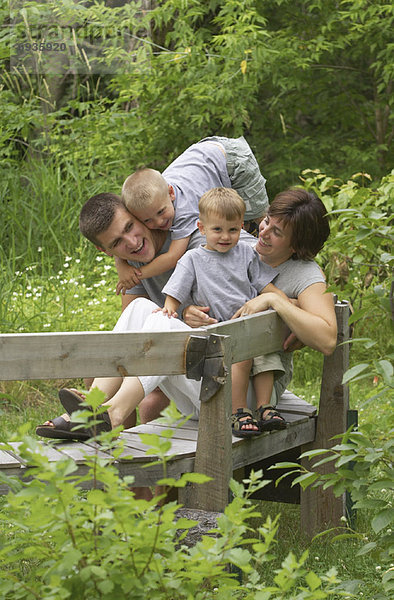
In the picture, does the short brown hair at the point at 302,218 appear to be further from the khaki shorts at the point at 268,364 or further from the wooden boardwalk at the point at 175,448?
the wooden boardwalk at the point at 175,448

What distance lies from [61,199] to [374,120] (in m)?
4.10

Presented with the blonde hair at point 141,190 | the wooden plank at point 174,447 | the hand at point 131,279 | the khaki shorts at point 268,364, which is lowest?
the wooden plank at point 174,447

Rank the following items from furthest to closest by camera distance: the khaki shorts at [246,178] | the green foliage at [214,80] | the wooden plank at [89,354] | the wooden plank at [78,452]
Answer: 1. the green foliage at [214,80]
2. the khaki shorts at [246,178]
3. the wooden plank at [78,452]
4. the wooden plank at [89,354]

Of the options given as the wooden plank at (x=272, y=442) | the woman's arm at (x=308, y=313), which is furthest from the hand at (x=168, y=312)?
the wooden plank at (x=272, y=442)

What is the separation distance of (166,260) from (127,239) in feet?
0.67

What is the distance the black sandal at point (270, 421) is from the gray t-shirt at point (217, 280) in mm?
425

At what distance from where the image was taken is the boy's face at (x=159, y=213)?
3.92m

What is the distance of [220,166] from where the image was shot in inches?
177

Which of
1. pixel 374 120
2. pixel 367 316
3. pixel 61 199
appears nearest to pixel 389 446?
pixel 367 316

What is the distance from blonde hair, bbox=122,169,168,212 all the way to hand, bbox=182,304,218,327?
499 millimetres

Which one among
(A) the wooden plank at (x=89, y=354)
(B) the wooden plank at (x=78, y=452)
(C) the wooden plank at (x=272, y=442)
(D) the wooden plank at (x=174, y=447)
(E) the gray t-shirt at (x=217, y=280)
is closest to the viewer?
(A) the wooden plank at (x=89, y=354)

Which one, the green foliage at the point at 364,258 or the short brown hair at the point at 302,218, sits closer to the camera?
the green foliage at the point at 364,258

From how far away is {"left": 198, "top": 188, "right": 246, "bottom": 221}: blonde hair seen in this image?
3.75 metres

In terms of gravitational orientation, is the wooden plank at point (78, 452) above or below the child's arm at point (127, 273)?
below
